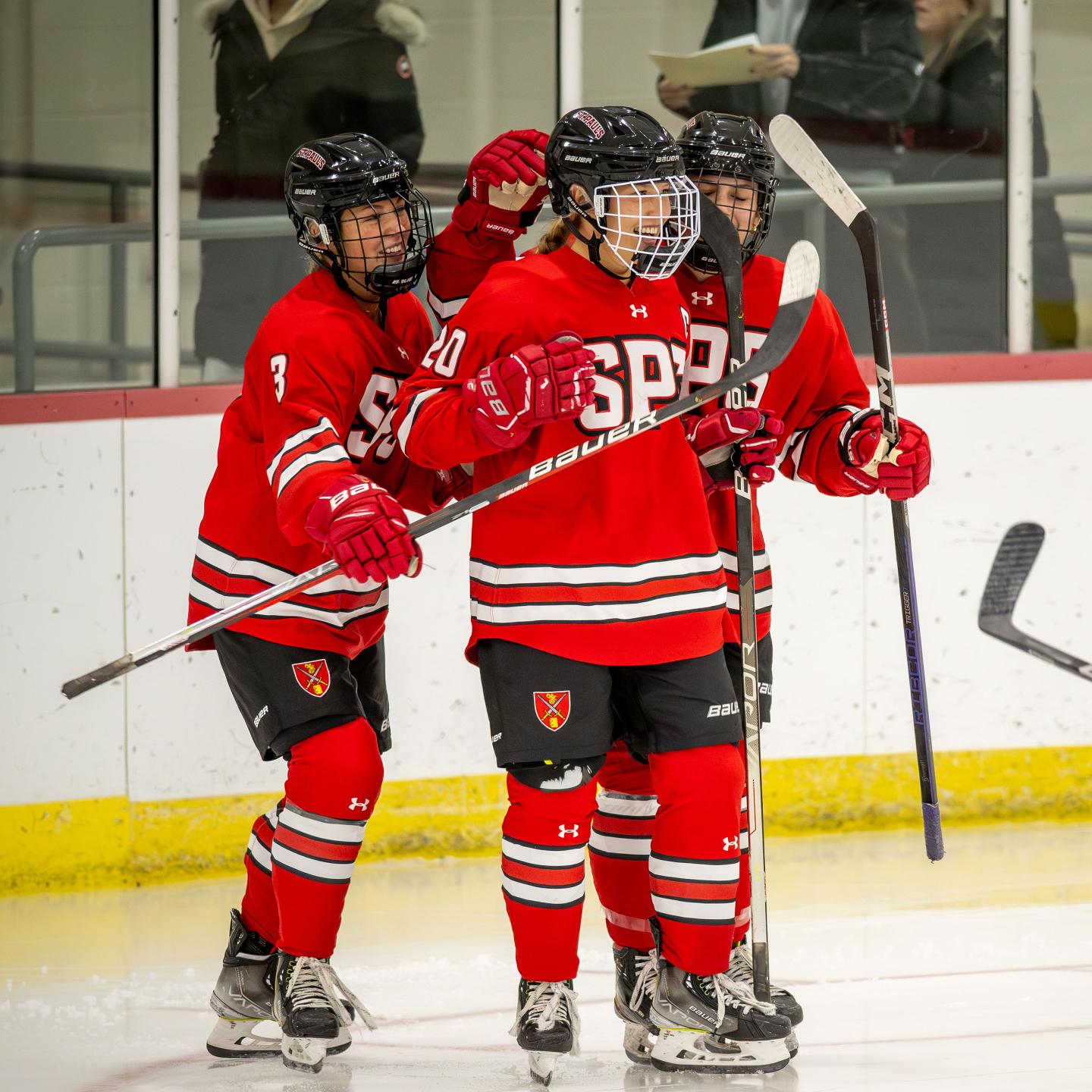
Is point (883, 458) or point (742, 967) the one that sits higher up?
point (883, 458)

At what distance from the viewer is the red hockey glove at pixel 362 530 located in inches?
80.4

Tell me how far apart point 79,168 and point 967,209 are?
6.59 feet

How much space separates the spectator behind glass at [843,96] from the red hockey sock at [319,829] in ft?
6.55

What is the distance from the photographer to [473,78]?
12.3ft

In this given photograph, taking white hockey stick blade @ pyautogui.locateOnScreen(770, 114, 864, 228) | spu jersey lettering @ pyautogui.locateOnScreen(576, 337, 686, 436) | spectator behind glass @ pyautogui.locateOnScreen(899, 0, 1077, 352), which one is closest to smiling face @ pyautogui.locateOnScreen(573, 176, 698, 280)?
spu jersey lettering @ pyautogui.locateOnScreen(576, 337, 686, 436)

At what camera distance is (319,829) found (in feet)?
7.48

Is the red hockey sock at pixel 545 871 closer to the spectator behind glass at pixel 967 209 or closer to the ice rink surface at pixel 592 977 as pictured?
the ice rink surface at pixel 592 977

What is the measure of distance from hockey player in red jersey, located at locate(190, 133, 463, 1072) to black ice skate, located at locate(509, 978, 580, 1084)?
0.29 m

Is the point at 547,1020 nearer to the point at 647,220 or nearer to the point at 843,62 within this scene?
the point at 647,220

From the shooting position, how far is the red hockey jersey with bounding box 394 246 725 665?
2.12m

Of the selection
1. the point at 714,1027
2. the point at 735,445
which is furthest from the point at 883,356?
the point at 714,1027

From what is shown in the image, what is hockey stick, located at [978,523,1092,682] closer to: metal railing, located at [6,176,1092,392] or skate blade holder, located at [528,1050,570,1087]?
metal railing, located at [6,176,1092,392]

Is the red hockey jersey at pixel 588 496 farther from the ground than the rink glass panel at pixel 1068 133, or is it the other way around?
the rink glass panel at pixel 1068 133

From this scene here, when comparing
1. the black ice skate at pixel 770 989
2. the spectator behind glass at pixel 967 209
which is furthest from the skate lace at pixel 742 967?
the spectator behind glass at pixel 967 209
